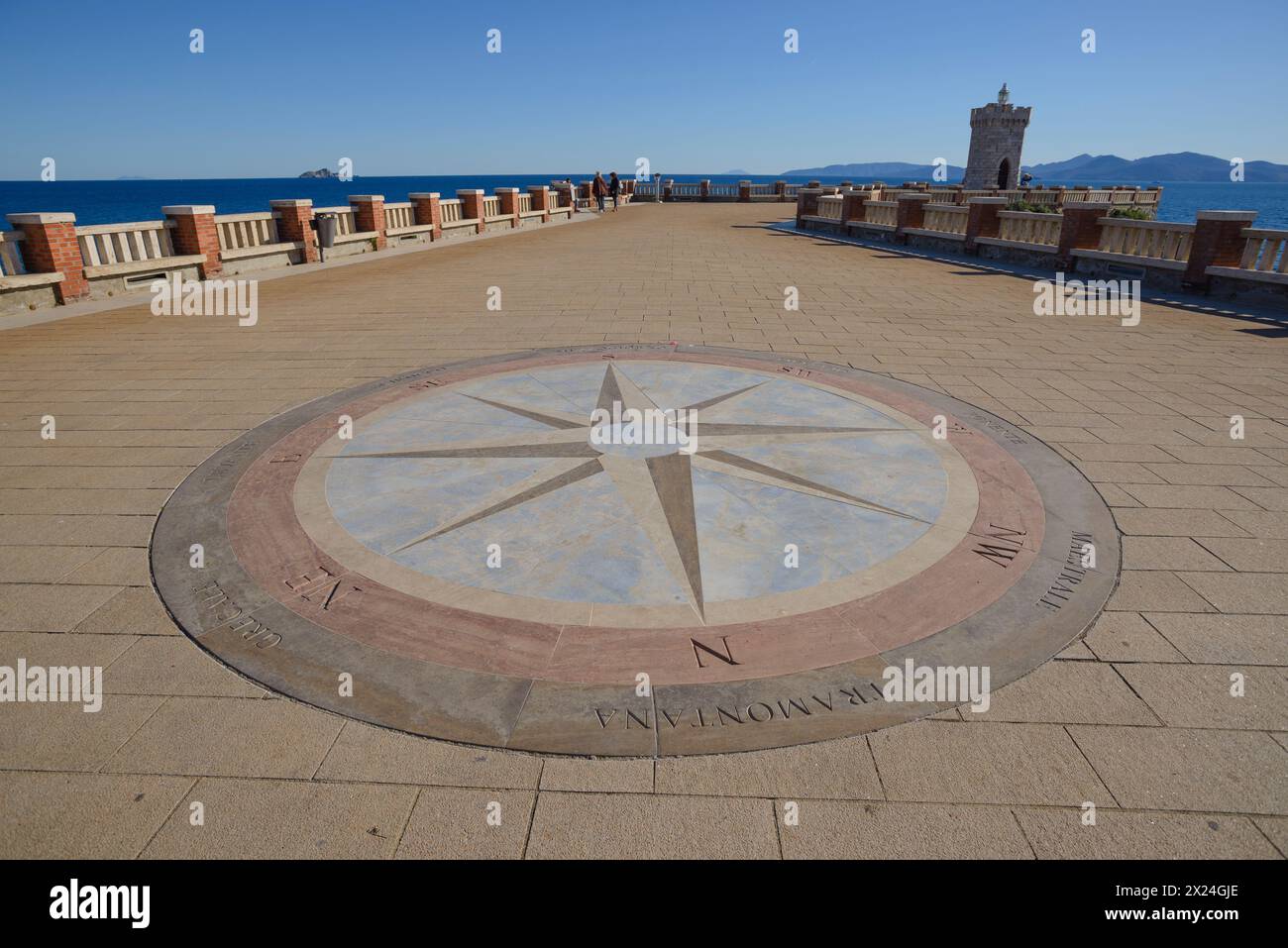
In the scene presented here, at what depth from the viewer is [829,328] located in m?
11.3

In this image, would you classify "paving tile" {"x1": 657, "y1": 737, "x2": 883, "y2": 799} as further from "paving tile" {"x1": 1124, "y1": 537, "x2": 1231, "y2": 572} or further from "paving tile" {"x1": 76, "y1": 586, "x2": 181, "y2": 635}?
"paving tile" {"x1": 76, "y1": 586, "x2": 181, "y2": 635}

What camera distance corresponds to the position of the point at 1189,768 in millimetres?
3090

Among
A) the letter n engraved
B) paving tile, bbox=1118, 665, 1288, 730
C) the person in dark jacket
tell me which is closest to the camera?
paving tile, bbox=1118, 665, 1288, 730

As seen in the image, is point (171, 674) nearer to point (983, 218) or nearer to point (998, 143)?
point (983, 218)

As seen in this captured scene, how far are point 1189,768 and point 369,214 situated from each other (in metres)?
23.7

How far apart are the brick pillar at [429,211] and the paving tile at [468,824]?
25.0 meters

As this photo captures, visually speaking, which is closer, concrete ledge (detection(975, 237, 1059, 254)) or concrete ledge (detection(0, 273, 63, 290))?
concrete ledge (detection(0, 273, 63, 290))

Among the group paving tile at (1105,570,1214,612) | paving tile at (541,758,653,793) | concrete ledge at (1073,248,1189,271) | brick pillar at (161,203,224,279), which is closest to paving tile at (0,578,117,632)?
paving tile at (541,758,653,793)

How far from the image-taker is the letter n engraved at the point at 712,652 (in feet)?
12.1

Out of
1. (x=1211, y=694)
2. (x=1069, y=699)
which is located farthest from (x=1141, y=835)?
(x=1211, y=694)

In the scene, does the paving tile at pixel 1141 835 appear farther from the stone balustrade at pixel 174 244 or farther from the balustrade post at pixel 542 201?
the balustrade post at pixel 542 201

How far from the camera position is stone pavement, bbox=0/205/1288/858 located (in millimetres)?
2777

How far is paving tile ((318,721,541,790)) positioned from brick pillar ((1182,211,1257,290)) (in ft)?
53.4

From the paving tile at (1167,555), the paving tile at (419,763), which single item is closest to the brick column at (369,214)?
the paving tile at (419,763)
